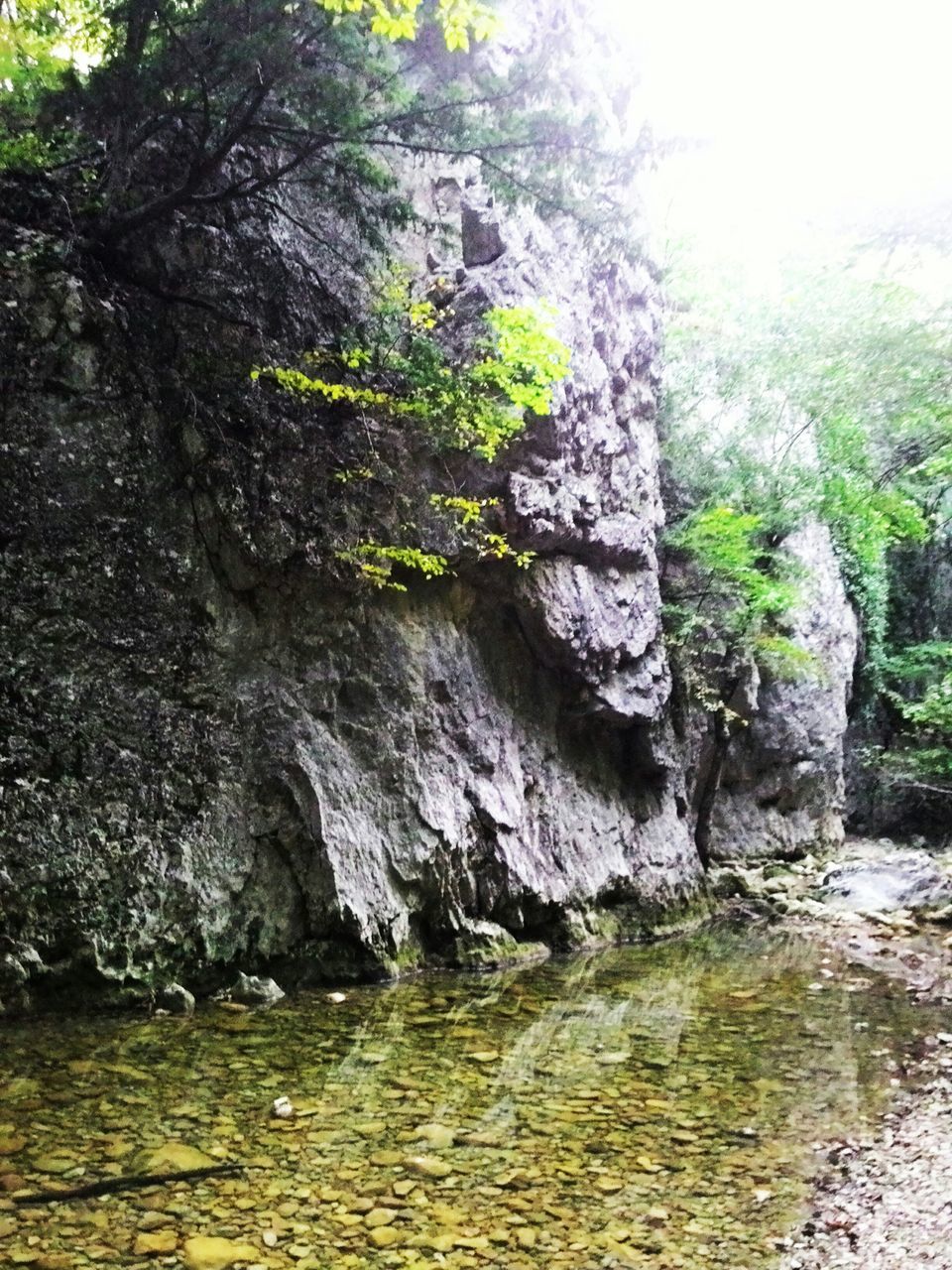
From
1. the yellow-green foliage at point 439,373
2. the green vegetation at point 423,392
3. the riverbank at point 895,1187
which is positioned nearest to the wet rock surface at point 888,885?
the riverbank at point 895,1187

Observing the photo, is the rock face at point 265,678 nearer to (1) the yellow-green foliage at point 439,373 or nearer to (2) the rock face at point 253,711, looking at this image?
(2) the rock face at point 253,711

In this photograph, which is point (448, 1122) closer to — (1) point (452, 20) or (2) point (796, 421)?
(1) point (452, 20)

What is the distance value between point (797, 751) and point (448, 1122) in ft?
41.9

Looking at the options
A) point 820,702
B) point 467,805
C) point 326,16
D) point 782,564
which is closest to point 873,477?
point 782,564

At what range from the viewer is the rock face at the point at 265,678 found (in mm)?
6770

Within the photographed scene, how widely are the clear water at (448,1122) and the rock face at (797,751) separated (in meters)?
7.84

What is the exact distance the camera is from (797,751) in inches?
626

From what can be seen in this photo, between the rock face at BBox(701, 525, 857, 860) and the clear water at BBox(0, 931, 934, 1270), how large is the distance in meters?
7.84

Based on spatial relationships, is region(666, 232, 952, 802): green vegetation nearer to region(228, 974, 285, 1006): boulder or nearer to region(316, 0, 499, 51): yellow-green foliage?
region(228, 974, 285, 1006): boulder

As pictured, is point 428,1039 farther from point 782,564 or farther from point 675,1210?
point 782,564

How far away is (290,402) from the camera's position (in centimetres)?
863

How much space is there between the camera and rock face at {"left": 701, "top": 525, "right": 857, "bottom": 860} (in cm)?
1538

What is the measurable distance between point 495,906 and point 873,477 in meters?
11.0

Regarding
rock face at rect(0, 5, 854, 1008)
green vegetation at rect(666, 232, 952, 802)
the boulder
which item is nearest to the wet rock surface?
rock face at rect(0, 5, 854, 1008)
